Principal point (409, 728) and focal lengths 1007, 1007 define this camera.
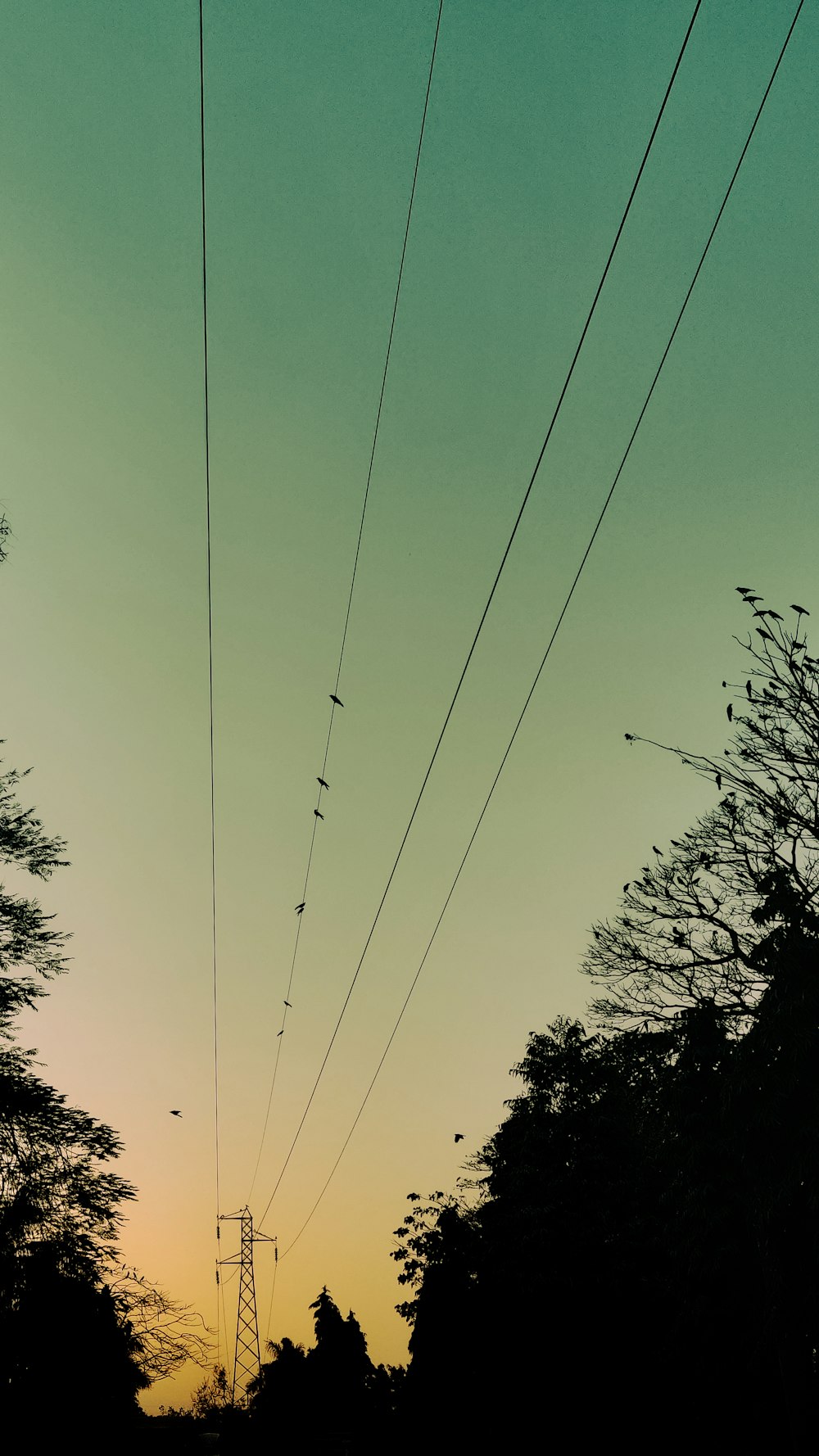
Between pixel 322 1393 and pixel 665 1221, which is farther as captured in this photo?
pixel 322 1393

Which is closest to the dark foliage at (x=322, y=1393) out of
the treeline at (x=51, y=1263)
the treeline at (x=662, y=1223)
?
the treeline at (x=662, y=1223)

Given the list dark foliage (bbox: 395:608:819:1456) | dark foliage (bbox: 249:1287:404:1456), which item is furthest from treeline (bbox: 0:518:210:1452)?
dark foliage (bbox: 249:1287:404:1456)

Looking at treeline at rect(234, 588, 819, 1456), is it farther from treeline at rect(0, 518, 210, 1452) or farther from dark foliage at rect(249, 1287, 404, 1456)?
dark foliage at rect(249, 1287, 404, 1456)

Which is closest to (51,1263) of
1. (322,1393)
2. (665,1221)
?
(665,1221)

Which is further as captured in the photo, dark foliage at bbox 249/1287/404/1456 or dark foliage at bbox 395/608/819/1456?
dark foliage at bbox 249/1287/404/1456

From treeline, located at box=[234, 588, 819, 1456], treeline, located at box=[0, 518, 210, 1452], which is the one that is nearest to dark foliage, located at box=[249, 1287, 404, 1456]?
treeline, located at box=[234, 588, 819, 1456]

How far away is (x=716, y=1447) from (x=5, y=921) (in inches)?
893

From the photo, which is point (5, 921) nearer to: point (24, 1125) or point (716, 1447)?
point (24, 1125)

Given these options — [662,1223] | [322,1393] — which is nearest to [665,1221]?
[662,1223]

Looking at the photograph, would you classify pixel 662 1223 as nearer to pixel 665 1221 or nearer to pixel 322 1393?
pixel 665 1221

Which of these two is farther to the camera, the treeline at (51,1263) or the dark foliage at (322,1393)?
the dark foliage at (322,1393)

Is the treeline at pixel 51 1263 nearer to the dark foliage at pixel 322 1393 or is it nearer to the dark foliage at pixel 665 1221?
the dark foliage at pixel 665 1221

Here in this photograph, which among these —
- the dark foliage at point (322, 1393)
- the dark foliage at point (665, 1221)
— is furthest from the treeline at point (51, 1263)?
the dark foliage at point (322, 1393)

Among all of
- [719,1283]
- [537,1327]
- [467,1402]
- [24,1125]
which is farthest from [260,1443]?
[24,1125]
